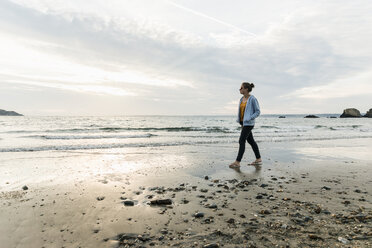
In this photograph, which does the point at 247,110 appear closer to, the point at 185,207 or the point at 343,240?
the point at 185,207

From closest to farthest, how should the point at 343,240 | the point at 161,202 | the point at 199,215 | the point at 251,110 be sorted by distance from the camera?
1. the point at 343,240
2. the point at 199,215
3. the point at 161,202
4. the point at 251,110

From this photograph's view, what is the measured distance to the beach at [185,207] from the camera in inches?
104

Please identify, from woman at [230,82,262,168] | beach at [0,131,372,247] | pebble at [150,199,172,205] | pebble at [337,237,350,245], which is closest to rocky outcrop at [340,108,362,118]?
beach at [0,131,372,247]

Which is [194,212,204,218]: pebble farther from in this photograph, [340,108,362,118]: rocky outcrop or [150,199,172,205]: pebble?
[340,108,362,118]: rocky outcrop

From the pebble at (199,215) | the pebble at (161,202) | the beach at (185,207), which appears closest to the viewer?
the beach at (185,207)

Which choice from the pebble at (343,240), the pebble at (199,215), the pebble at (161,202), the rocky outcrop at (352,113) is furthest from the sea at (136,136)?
the rocky outcrop at (352,113)

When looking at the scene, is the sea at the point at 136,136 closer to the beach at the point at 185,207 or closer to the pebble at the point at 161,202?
the beach at the point at 185,207

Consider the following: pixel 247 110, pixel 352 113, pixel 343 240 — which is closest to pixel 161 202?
pixel 343 240

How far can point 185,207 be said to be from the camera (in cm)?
362

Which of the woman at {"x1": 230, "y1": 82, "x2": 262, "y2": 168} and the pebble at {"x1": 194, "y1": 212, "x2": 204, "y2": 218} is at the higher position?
the woman at {"x1": 230, "y1": 82, "x2": 262, "y2": 168}

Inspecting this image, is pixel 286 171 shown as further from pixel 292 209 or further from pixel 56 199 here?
pixel 56 199

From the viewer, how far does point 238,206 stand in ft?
11.9

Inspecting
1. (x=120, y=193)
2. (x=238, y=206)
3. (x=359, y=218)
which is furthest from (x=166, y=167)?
(x=359, y=218)

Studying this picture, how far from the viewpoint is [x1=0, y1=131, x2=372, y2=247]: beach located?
104 inches
